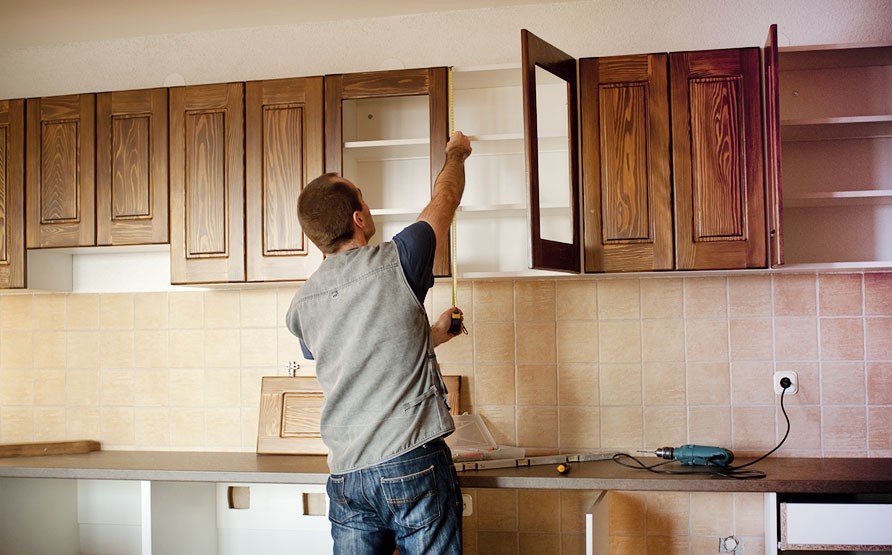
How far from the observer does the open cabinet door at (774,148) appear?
241cm

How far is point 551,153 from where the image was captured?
298 centimetres

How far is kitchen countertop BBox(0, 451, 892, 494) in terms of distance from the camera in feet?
7.54

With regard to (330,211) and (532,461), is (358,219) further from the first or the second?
(532,461)

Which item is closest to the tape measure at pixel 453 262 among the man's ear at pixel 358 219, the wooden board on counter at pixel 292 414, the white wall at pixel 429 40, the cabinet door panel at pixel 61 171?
the man's ear at pixel 358 219

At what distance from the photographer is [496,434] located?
2.95 meters

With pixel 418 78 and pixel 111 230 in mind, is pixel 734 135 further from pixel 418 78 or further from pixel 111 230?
pixel 111 230

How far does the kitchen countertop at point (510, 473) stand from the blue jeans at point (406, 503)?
1.25 ft

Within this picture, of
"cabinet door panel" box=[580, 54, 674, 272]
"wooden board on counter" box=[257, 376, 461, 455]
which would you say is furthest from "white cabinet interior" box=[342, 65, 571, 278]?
"wooden board on counter" box=[257, 376, 461, 455]

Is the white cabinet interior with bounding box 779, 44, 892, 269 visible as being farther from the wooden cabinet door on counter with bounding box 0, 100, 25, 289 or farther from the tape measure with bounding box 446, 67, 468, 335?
the wooden cabinet door on counter with bounding box 0, 100, 25, 289

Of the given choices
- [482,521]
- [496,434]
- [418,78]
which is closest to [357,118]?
[418,78]

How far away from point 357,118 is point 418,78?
0.39 metres

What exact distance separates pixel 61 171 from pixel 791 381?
2763mm

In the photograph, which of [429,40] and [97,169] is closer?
[97,169]

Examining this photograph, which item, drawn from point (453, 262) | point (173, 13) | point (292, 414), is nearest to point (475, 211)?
point (453, 262)
